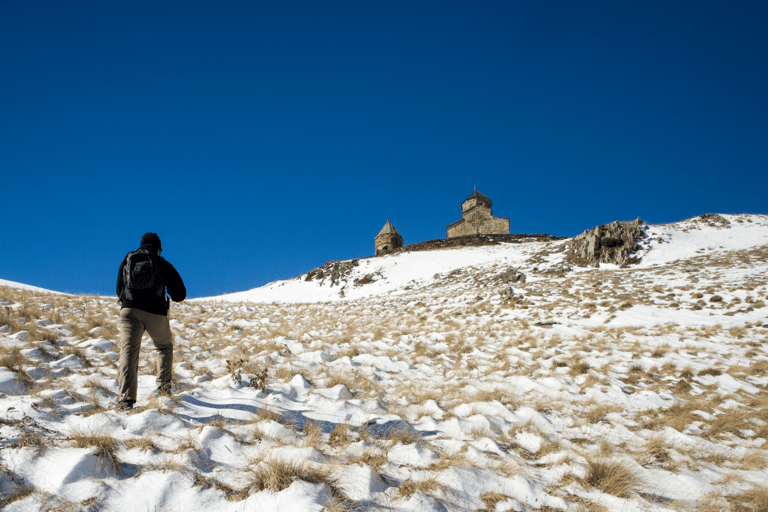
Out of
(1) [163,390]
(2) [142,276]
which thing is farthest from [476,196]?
(1) [163,390]

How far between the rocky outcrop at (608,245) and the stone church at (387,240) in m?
25.8

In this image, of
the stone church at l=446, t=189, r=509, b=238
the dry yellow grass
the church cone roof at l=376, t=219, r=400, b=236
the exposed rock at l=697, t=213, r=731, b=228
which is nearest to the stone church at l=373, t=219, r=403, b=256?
the church cone roof at l=376, t=219, r=400, b=236

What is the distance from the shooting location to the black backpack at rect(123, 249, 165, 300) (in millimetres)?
3906

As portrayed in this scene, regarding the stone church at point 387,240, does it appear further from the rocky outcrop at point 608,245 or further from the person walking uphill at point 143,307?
the person walking uphill at point 143,307

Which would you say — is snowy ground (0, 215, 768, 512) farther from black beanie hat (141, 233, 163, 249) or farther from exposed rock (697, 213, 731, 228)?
exposed rock (697, 213, 731, 228)

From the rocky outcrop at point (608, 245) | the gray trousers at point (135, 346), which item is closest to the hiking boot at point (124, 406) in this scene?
the gray trousers at point (135, 346)

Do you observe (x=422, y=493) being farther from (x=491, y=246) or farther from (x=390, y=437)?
(x=491, y=246)

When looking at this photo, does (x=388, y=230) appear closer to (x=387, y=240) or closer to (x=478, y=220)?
(x=387, y=240)

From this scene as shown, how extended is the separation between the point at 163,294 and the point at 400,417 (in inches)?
132

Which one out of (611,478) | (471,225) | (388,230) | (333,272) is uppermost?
(471,225)

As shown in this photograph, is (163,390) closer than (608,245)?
Yes

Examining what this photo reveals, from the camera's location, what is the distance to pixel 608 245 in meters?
22.6

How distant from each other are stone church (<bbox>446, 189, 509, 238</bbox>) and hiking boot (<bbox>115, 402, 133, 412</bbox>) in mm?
49965

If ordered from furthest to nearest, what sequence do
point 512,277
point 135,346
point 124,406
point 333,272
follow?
point 333,272, point 512,277, point 135,346, point 124,406
